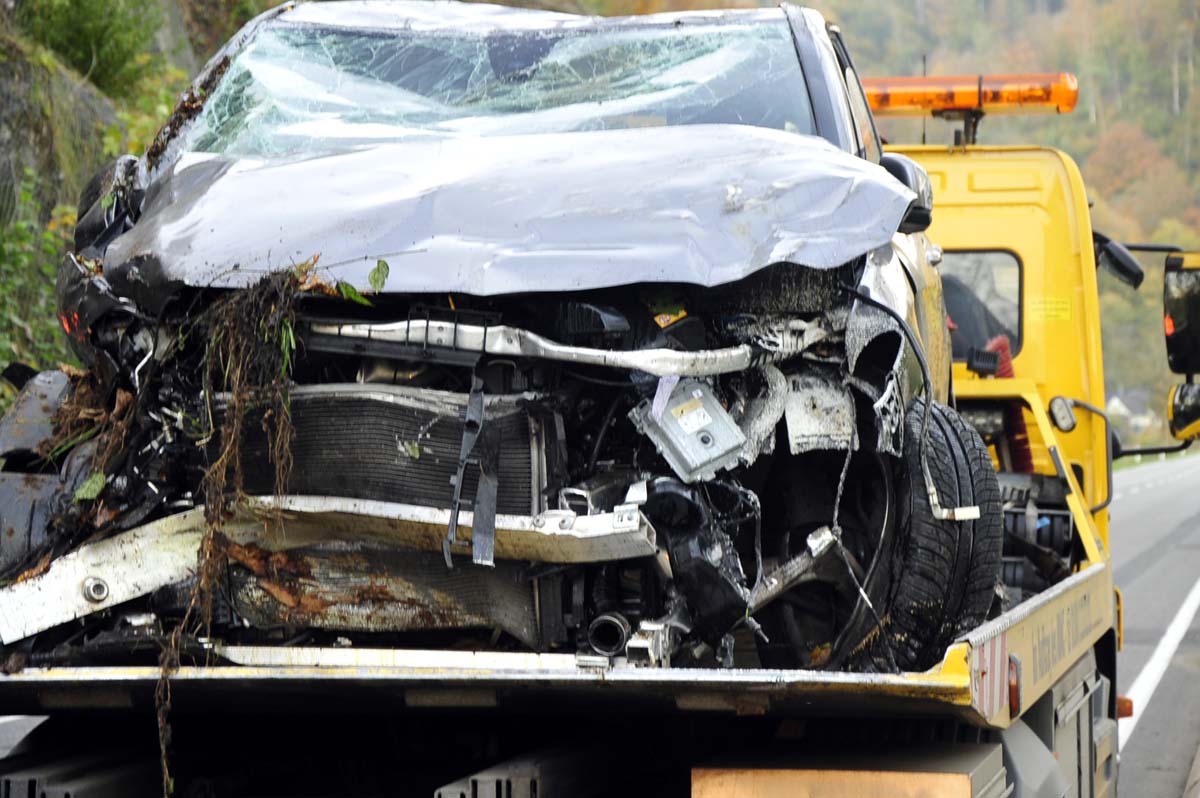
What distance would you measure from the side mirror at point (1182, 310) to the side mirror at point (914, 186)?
7.72 feet

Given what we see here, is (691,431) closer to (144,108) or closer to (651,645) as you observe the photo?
(651,645)

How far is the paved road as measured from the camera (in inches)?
342

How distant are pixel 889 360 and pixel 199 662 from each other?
182 centimetres

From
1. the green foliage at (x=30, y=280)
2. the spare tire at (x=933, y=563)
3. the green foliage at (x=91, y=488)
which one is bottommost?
the green foliage at (x=30, y=280)

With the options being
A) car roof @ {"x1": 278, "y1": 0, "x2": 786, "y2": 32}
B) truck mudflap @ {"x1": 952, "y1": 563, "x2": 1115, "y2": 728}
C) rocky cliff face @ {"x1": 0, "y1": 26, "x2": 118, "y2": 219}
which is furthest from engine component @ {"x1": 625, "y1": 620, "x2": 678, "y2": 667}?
rocky cliff face @ {"x1": 0, "y1": 26, "x2": 118, "y2": 219}

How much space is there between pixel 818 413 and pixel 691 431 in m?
0.36

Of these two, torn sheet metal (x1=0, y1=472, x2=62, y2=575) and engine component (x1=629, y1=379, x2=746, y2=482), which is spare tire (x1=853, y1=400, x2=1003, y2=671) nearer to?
engine component (x1=629, y1=379, x2=746, y2=482)

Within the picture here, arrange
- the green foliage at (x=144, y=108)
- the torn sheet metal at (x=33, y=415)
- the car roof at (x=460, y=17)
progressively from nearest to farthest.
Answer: the torn sheet metal at (x=33, y=415) → the car roof at (x=460, y=17) → the green foliage at (x=144, y=108)

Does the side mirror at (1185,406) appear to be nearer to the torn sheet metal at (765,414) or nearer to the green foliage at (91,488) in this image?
the torn sheet metal at (765,414)

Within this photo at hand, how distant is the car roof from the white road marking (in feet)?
16.5

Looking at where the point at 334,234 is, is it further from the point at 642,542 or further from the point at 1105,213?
the point at 1105,213

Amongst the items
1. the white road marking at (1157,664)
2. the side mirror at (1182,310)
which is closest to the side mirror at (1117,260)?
the side mirror at (1182,310)

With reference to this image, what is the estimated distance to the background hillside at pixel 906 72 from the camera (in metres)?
14.3

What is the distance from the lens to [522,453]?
3.91 m
